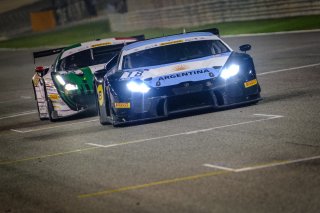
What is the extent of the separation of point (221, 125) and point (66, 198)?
4.19m

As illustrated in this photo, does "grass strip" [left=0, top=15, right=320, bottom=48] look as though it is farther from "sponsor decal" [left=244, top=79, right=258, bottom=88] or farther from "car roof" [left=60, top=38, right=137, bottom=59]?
"sponsor decal" [left=244, top=79, right=258, bottom=88]

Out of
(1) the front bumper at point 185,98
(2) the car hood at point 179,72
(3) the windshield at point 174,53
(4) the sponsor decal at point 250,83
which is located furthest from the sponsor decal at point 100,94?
(4) the sponsor decal at point 250,83

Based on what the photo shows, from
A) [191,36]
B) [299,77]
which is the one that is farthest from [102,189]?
[299,77]

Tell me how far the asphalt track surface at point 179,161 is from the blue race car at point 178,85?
8.8 inches

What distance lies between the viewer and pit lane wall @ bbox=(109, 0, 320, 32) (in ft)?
125

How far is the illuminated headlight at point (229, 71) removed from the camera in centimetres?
1430

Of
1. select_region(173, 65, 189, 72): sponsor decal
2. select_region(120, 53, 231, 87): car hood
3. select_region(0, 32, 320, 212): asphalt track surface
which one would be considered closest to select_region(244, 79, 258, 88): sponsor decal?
select_region(0, 32, 320, 212): asphalt track surface

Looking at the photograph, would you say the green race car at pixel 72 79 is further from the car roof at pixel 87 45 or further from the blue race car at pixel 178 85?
the blue race car at pixel 178 85

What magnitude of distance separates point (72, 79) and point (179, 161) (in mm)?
7480

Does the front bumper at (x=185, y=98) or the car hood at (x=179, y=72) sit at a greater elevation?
the car hood at (x=179, y=72)

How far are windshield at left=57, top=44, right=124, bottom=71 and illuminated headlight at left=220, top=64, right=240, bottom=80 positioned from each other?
15.6 ft

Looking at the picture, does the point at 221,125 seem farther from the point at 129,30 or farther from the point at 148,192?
the point at 129,30

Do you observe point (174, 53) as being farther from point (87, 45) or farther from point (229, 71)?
point (87, 45)

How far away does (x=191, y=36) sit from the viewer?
15.7m
